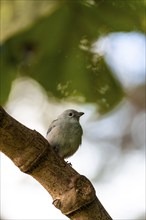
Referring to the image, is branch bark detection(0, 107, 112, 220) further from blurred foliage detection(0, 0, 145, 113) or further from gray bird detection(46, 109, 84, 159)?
blurred foliage detection(0, 0, 145, 113)

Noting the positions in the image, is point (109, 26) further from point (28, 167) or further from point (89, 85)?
point (28, 167)

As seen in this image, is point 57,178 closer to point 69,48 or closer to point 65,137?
point 65,137

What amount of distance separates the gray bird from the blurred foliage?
1.22 ft

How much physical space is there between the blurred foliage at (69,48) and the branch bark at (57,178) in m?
1.28

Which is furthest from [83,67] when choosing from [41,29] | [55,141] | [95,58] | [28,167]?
[28,167]

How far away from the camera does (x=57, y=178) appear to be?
1.55m

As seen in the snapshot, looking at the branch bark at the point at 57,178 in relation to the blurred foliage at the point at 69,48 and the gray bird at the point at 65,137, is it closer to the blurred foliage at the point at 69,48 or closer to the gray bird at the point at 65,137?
the gray bird at the point at 65,137

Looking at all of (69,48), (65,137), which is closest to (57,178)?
(65,137)

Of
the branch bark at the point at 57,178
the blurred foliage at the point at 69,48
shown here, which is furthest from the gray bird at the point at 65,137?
the branch bark at the point at 57,178

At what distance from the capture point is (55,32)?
10.1 ft

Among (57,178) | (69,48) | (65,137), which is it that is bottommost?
(57,178)

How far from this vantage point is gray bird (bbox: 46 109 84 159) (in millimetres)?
2342

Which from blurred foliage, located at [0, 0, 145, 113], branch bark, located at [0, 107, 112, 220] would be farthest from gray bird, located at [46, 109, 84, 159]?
branch bark, located at [0, 107, 112, 220]

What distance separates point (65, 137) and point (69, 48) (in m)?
0.73
